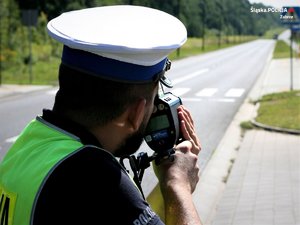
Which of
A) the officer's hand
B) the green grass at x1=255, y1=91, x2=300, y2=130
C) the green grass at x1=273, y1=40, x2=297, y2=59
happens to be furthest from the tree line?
the green grass at x1=273, y1=40, x2=297, y2=59

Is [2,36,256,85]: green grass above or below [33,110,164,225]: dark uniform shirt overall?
below

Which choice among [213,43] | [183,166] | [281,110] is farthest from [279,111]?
[213,43]

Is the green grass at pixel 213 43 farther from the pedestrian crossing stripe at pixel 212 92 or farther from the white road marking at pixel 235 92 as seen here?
the pedestrian crossing stripe at pixel 212 92

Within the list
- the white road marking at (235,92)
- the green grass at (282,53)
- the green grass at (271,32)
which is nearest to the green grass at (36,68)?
the white road marking at (235,92)

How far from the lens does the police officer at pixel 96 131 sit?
115 cm

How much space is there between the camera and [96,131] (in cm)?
130

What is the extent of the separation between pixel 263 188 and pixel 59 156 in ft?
17.9

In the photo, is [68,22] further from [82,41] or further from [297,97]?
[297,97]

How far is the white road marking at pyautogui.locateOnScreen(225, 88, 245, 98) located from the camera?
1825 cm

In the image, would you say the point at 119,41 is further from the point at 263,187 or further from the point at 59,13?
the point at 263,187

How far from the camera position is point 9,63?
23.0 m

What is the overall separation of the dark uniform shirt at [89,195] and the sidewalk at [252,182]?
4.16 metres

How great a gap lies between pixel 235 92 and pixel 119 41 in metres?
18.4

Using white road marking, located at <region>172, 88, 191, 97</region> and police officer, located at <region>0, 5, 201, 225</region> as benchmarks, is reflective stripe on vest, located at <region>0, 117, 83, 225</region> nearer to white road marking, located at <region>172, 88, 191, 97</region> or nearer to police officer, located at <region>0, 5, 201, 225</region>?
police officer, located at <region>0, 5, 201, 225</region>
